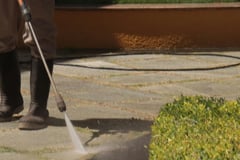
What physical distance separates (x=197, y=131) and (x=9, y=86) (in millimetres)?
2335

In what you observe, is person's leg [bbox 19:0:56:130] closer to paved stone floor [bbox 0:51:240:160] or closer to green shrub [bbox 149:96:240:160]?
paved stone floor [bbox 0:51:240:160]

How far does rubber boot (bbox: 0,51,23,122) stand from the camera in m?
5.36

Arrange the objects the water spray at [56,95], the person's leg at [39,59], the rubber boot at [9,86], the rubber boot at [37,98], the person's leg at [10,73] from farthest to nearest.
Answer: the rubber boot at [9,86], the person's leg at [10,73], the rubber boot at [37,98], the person's leg at [39,59], the water spray at [56,95]

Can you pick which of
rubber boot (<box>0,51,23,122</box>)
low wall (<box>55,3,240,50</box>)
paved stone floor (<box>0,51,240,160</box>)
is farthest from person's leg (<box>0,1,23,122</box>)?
low wall (<box>55,3,240,50</box>)

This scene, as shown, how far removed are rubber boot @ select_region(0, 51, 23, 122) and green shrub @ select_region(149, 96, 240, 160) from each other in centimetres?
177

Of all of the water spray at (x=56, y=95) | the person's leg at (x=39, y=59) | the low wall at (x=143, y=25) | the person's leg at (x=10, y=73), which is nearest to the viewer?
the water spray at (x=56, y=95)

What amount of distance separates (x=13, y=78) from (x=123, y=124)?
34.9 inches

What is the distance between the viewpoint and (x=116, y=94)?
6605mm

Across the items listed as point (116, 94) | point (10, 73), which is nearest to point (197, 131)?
point (10, 73)

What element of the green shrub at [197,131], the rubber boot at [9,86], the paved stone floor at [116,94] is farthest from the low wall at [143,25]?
the green shrub at [197,131]

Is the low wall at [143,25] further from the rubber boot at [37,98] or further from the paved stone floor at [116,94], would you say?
the rubber boot at [37,98]

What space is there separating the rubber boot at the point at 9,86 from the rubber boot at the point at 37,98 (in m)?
0.24

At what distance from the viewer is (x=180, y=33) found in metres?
9.69

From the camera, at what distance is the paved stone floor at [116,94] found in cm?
466
